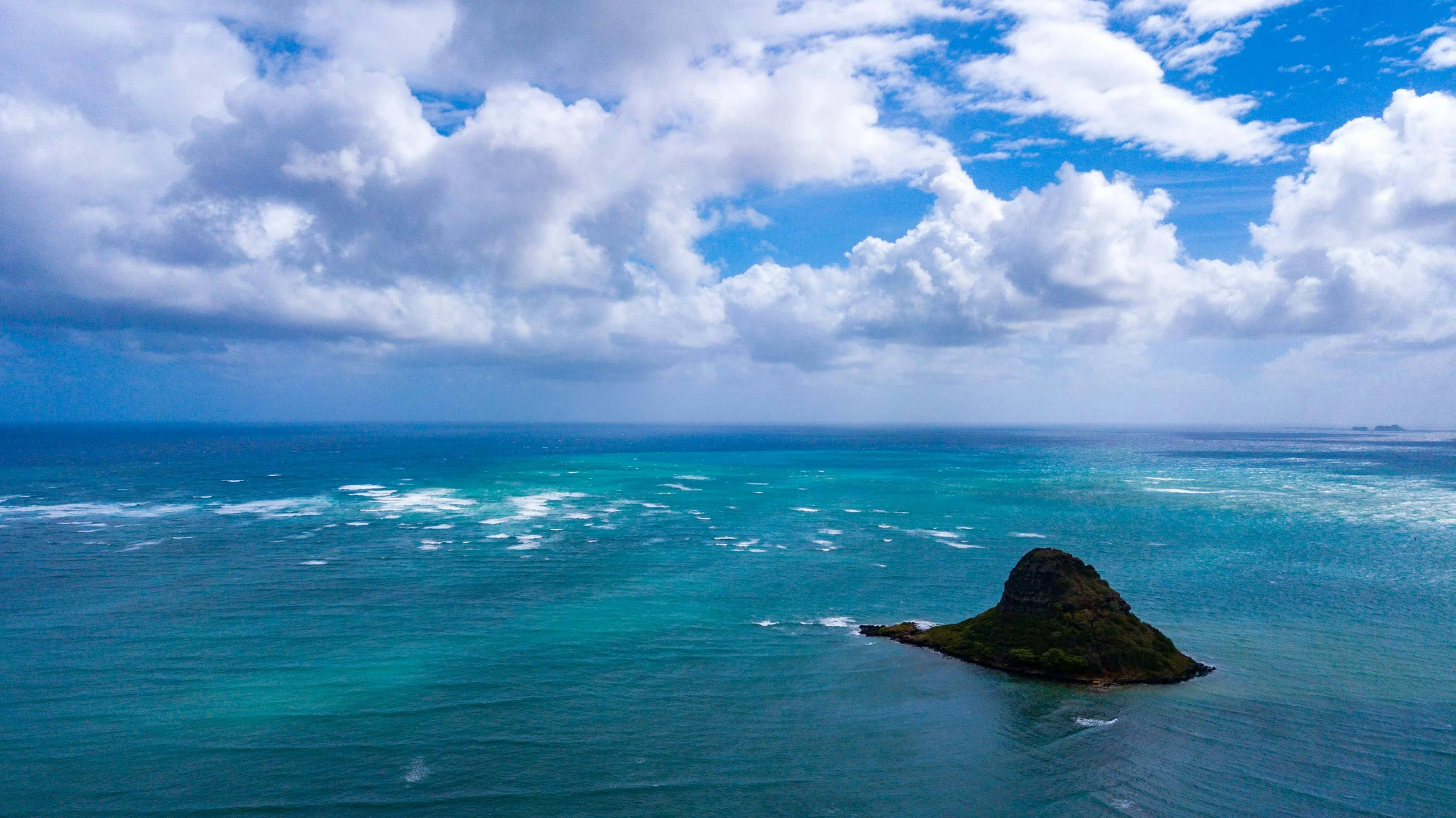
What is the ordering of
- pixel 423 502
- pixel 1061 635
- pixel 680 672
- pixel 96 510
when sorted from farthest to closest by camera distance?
1. pixel 423 502
2. pixel 96 510
3. pixel 1061 635
4. pixel 680 672

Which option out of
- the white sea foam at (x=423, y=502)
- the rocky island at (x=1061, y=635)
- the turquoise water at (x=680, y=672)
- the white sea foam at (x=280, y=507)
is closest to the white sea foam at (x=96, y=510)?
the turquoise water at (x=680, y=672)

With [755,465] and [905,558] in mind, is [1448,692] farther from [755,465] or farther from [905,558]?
[755,465]

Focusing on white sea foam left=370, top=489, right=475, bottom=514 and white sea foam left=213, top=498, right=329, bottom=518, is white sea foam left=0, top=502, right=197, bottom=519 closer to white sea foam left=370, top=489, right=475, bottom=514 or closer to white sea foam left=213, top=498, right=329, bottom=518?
white sea foam left=213, top=498, right=329, bottom=518

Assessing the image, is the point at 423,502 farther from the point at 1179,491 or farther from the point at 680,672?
the point at 1179,491

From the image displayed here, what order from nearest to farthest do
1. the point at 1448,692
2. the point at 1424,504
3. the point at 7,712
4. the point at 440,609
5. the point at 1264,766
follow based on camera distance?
the point at 1264,766, the point at 7,712, the point at 1448,692, the point at 440,609, the point at 1424,504

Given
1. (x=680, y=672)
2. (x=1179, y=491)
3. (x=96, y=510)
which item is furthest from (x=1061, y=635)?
(x=96, y=510)

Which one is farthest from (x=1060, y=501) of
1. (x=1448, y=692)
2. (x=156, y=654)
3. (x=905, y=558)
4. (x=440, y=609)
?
(x=156, y=654)

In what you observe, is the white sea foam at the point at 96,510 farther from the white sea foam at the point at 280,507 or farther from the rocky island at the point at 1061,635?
the rocky island at the point at 1061,635
